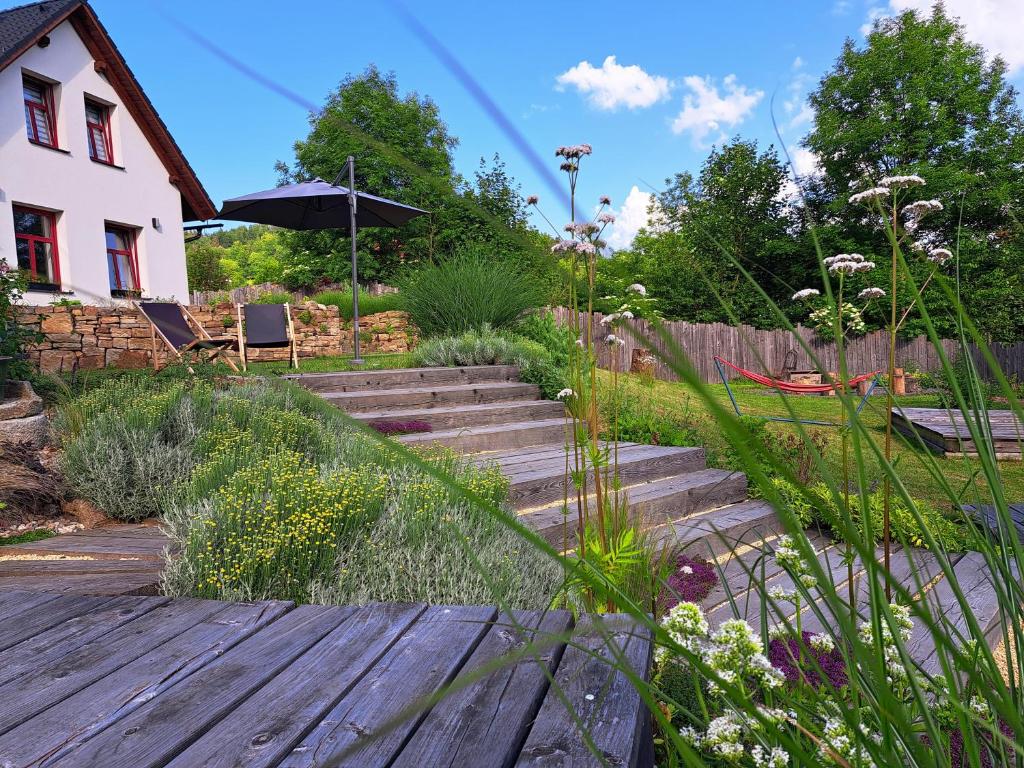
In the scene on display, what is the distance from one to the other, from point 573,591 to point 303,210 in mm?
9089

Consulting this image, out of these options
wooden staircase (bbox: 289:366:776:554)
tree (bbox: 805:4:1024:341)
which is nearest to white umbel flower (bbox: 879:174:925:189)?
wooden staircase (bbox: 289:366:776:554)

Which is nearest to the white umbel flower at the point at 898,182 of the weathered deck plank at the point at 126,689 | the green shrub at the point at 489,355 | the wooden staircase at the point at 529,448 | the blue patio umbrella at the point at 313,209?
the weathered deck plank at the point at 126,689

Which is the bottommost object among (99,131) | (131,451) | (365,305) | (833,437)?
(833,437)

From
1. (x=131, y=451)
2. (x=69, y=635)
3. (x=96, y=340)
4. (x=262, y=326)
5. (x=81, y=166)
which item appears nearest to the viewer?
(x=69, y=635)

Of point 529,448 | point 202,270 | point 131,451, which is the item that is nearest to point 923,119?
point 529,448

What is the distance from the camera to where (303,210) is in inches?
385

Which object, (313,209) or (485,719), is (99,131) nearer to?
(313,209)

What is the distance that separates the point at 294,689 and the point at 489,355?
16.9ft

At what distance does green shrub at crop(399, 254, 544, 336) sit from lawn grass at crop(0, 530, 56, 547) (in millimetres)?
4758

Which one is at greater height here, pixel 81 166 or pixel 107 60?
pixel 107 60

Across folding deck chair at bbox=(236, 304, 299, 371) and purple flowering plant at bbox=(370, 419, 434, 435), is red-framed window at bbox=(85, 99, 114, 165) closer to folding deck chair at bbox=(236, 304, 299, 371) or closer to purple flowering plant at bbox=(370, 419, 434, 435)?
folding deck chair at bbox=(236, 304, 299, 371)

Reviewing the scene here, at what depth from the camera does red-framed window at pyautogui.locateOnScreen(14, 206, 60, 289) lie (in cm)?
1191

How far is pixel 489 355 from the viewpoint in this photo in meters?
6.30

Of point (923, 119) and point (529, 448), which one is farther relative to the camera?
point (923, 119)
